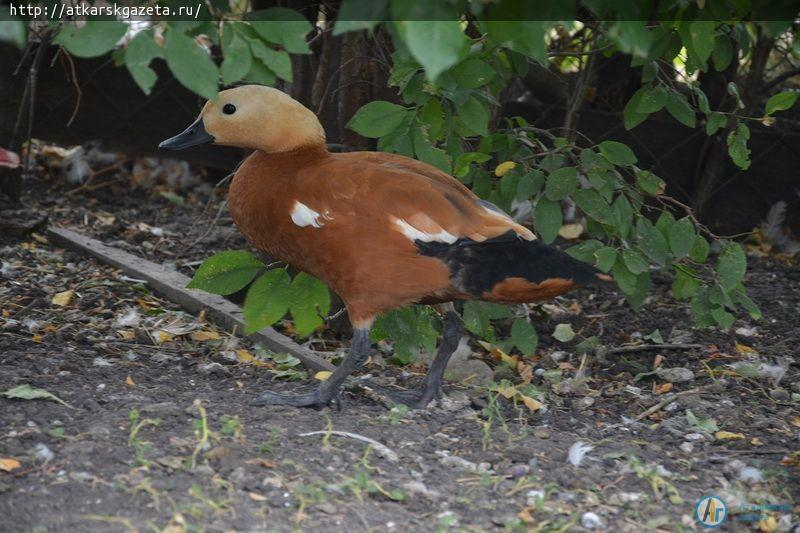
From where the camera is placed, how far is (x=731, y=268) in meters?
3.86

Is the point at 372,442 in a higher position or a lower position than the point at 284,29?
lower

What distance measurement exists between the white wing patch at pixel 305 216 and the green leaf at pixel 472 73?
630mm

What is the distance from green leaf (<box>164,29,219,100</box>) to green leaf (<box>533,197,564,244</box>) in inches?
71.2

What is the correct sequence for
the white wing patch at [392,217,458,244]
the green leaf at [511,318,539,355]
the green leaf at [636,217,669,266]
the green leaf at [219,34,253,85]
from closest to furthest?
the green leaf at [219,34,253,85] < the white wing patch at [392,217,458,244] < the green leaf at [636,217,669,266] < the green leaf at [511,318,539,355]

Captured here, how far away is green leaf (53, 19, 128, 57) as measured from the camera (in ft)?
7.82

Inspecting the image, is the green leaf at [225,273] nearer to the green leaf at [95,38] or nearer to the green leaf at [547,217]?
the green leaf at [547,217]

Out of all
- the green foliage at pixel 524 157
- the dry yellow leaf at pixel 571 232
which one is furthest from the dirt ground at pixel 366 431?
the dry yellow leaf at pixel 571 232

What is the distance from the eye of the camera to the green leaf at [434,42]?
1989 millimetres

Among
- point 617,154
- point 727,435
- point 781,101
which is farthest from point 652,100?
point 727,435

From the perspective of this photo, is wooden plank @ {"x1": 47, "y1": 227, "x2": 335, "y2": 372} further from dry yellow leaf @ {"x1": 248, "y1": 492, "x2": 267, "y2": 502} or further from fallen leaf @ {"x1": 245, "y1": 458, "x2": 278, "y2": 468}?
dry yellow leaf @ {"x1": 248, "y1": 492, "x2": 267, "y2": 502}

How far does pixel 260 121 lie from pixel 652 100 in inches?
57.1

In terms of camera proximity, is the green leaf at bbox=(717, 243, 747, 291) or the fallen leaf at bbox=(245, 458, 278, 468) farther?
the green leaf at bbox=(717, 243, 747, 291)

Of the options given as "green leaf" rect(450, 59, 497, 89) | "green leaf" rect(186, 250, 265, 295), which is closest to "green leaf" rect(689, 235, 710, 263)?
"green leaf" rect(450, 59, 497, 89)

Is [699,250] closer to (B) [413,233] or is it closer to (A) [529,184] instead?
(A) [529,184]
